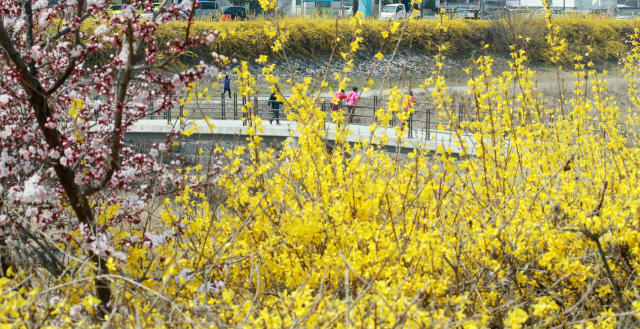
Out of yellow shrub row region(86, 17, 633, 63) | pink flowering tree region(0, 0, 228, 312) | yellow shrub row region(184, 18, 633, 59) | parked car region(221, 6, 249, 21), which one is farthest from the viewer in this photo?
parked car region(221, 6, 249, 21)

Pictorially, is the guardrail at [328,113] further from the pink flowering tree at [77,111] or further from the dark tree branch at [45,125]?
the dark tree branch at [45,125]

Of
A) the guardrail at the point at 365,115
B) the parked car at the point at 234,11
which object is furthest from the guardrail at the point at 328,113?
the parked car at the point at 234,11

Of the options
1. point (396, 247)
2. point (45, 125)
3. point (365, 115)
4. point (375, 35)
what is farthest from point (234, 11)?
point (396, 247)

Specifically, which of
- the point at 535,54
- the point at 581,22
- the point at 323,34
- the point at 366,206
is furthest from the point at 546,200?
the point at 581,22

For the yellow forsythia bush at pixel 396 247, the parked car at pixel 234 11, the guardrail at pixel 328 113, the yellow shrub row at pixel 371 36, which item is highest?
the parked car at pixel 234 11

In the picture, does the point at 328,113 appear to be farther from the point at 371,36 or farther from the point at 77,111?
the point at 371,36

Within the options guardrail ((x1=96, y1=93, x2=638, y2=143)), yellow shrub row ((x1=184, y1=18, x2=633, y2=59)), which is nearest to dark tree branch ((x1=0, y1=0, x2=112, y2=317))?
guardrail ((x1=96, y1=93, x2=638, y2=143))

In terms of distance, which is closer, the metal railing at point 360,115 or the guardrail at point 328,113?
the metal railing at point 360,115

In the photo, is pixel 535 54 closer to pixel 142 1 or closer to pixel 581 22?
pixel 581 22

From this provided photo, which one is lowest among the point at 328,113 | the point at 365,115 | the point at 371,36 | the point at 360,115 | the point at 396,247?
the point at 365,115

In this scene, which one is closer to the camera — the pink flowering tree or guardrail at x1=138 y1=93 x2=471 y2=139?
the pink flowering tree

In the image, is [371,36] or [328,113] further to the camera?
[371,36]

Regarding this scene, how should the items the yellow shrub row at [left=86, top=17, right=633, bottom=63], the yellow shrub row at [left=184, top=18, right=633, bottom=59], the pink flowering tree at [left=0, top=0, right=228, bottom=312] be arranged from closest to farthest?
the pink flowering tree at [left=0, top=0, right=228, bottom=312] < the yellow shrub row at [left=86, top=17, right=633, bottom=63] < the yellow shrub row at [left=184, top=18, right=633, bottom=59]

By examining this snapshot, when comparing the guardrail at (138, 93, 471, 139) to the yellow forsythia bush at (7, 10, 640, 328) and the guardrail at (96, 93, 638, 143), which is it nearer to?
the guardrail at (96, 93, 638, 143)
